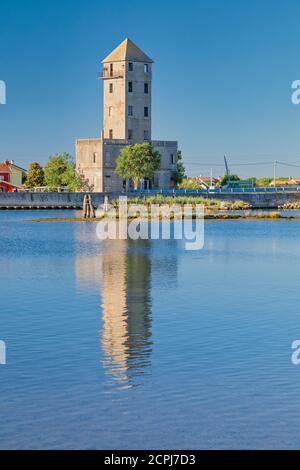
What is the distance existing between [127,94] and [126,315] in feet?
282

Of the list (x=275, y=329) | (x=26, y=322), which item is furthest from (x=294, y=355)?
(x=26, y=322)

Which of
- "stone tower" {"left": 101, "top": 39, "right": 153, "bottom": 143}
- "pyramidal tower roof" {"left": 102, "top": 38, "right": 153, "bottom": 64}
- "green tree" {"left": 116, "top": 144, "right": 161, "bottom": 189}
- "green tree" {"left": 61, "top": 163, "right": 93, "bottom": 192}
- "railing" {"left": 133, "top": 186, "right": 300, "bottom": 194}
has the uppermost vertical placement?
"pyramidal tower roof" {"left": 102, "top": 38, "right": 153, "bottom": 64}

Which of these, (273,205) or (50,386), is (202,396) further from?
(273,205)

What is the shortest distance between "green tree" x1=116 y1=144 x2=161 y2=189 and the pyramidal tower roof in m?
10.9

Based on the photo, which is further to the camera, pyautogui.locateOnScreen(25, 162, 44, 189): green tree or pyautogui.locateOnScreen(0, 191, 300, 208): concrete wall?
pyautogui.locateOnScreen(25, 162, 44, 189): green tree

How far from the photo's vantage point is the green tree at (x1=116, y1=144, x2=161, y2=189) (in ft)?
326

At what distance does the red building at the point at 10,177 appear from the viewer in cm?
13219

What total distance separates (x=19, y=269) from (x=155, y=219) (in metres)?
34.9

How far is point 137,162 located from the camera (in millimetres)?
99312

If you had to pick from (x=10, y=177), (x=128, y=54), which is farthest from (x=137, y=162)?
(x=10, y=177)

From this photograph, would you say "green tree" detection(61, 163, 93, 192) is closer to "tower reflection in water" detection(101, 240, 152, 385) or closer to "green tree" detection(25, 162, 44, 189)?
"green tree" detection(25, 162, 44, 189)

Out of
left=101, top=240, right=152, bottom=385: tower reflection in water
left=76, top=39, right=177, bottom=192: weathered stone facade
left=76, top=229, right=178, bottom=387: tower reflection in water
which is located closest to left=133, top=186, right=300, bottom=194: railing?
left=76, top=39, right=177, bottom=192: weathered stone facade

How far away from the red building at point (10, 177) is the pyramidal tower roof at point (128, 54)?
29415 mm

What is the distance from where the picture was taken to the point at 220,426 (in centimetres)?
1190
